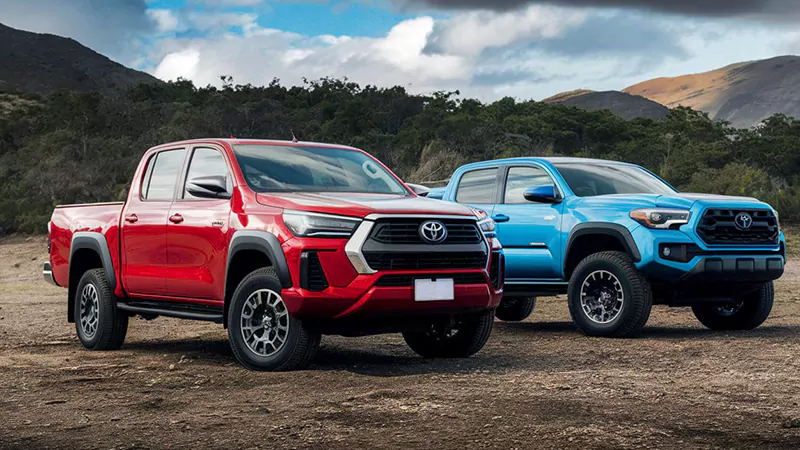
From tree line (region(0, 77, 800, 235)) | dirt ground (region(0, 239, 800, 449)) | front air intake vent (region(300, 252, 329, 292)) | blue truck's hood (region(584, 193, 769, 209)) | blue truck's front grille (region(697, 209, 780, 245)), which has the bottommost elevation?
dirt ground (region(0, 239, 800, 449))

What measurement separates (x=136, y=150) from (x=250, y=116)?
900 cm

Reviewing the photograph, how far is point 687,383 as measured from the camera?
7477 millimetres

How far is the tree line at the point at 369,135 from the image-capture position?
31.8 metres

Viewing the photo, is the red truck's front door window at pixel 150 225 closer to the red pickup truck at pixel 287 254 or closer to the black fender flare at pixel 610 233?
the red pickup truck at pixel 287 254

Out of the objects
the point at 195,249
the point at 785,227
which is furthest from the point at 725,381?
the point at 785,227

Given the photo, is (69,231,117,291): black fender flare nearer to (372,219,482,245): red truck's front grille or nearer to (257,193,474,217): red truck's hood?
(257,193,474,217): red truck's hood

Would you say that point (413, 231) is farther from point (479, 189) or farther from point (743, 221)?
point (479, 189)

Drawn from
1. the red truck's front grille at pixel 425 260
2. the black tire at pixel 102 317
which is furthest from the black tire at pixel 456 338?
the black tire at pixel 102 317

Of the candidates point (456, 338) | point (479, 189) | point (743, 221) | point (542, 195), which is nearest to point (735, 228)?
point (743, 221)

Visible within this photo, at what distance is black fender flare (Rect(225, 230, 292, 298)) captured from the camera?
25.2 ft

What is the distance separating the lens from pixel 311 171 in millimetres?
8922

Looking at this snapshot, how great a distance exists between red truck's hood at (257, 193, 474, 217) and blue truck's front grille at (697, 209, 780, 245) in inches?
123

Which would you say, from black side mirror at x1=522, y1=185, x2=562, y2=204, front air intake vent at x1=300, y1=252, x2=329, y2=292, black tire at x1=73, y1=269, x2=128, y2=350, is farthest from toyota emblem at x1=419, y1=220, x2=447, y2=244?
→ black tire at x1=73, y1=269, x2=128, y2=350

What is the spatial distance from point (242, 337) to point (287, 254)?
84 centimetres
